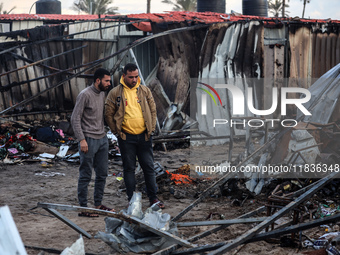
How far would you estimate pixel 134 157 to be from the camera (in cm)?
581

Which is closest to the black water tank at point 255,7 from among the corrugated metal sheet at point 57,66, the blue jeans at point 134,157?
the corrugated metal sheet at point 57,66

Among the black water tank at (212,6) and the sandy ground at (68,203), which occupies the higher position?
the black water tank at (212,6)

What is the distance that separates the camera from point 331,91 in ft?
26.7

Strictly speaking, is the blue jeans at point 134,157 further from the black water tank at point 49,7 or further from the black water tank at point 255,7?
the black water tank at point 49,7

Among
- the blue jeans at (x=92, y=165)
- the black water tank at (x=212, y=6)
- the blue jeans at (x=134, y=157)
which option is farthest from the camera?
the black water tank at (x=212, y=6)

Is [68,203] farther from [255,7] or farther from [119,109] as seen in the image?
[255,7]

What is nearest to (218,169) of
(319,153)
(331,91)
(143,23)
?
(319,153)

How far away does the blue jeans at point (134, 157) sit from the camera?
569cm

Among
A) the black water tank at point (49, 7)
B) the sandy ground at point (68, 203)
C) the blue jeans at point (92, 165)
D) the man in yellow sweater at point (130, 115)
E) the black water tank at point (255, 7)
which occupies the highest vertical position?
the black water tank at point (49, 7)

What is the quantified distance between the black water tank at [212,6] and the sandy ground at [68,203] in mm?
10638

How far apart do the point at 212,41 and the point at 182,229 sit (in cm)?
677

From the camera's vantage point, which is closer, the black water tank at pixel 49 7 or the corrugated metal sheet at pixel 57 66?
the corrugated metal sheet at pixel 57 66

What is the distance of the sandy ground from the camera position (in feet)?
15.1

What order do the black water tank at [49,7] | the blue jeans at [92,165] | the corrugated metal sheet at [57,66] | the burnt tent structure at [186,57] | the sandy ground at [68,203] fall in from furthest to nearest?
the black water tank at [49,7] < the corrugated metal sheet at [57,66] < the burnt tent structure at [186,57] < the blue jeans at [92,165] < the sandy ground at [68,203]
